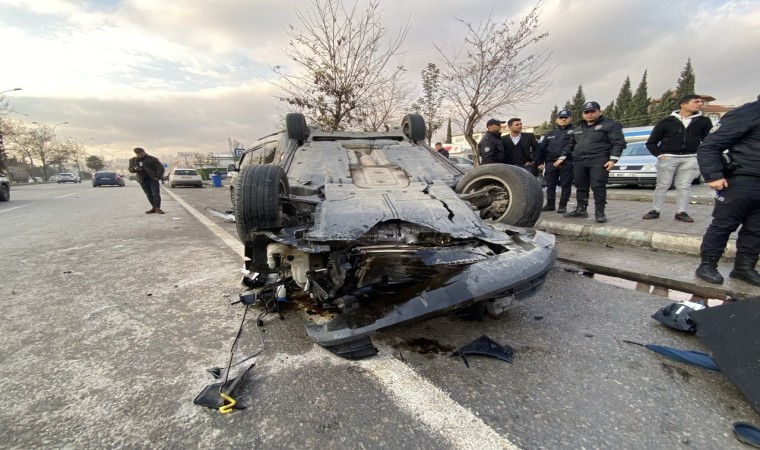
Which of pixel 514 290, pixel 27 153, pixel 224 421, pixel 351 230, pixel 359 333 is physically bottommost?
pixel 224 421

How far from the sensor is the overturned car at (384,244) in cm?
196

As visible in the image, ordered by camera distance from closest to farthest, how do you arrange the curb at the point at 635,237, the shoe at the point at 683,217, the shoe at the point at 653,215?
1. the curb at the point at 635,237
2. the shoe at the point at 683,217
3. the shoe at the point at 653,215

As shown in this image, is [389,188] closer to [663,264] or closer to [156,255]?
[663,264]

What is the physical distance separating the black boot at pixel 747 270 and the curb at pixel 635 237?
885 millimetres

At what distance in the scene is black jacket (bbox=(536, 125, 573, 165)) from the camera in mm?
5906

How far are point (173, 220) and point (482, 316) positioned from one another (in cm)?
772

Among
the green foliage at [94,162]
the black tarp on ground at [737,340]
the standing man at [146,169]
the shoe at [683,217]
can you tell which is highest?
the green foliage at [94,162]

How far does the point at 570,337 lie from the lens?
231 centimetres

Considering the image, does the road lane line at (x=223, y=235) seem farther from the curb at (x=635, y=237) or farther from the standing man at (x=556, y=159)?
the standing man at (x=556, y=159)

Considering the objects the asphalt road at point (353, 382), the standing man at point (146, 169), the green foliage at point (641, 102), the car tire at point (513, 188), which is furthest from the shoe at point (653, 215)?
the green foliage at point (641, 102)

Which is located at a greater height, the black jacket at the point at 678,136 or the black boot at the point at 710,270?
the black jacket at the point at 678,136

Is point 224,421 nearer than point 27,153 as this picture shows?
Yes

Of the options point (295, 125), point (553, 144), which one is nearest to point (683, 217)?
point (553, 144)

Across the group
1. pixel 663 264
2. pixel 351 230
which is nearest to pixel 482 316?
pixel 351 230
